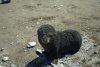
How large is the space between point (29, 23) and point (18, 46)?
1620 mm

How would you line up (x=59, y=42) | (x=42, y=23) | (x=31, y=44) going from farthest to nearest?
(x=42, y=23)
(x=31, y=44)
(x=59, y=42)

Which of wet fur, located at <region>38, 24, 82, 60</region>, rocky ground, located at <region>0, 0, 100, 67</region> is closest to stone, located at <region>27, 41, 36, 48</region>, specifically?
rocky ground, located at <region>0, 0, 100, 67</region>

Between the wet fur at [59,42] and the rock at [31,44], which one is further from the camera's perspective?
the rock at [31,44]

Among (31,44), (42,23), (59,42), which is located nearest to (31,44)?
(31,44)

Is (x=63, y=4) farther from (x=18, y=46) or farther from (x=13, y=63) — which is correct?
(x=13, y=63)

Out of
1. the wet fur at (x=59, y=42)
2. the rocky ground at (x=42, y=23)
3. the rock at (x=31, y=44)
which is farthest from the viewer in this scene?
the rock at (x=31, y=44)

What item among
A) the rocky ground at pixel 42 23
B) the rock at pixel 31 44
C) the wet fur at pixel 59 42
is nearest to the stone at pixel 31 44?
the rock at pixel 31 44

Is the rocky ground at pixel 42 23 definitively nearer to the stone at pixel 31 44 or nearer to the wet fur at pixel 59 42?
the stone at pixel 31 44

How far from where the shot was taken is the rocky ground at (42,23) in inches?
305

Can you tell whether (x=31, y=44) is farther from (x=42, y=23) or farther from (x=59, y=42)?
(x=42, y=23)

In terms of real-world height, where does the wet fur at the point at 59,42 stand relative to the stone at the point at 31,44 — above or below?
above

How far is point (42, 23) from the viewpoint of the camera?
9.70 meters

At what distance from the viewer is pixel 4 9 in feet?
36.4

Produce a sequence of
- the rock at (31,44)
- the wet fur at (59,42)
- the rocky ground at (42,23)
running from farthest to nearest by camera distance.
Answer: the rock at (31,44) → the rocky ground at (42,23) → the wet fur at (59,42)
